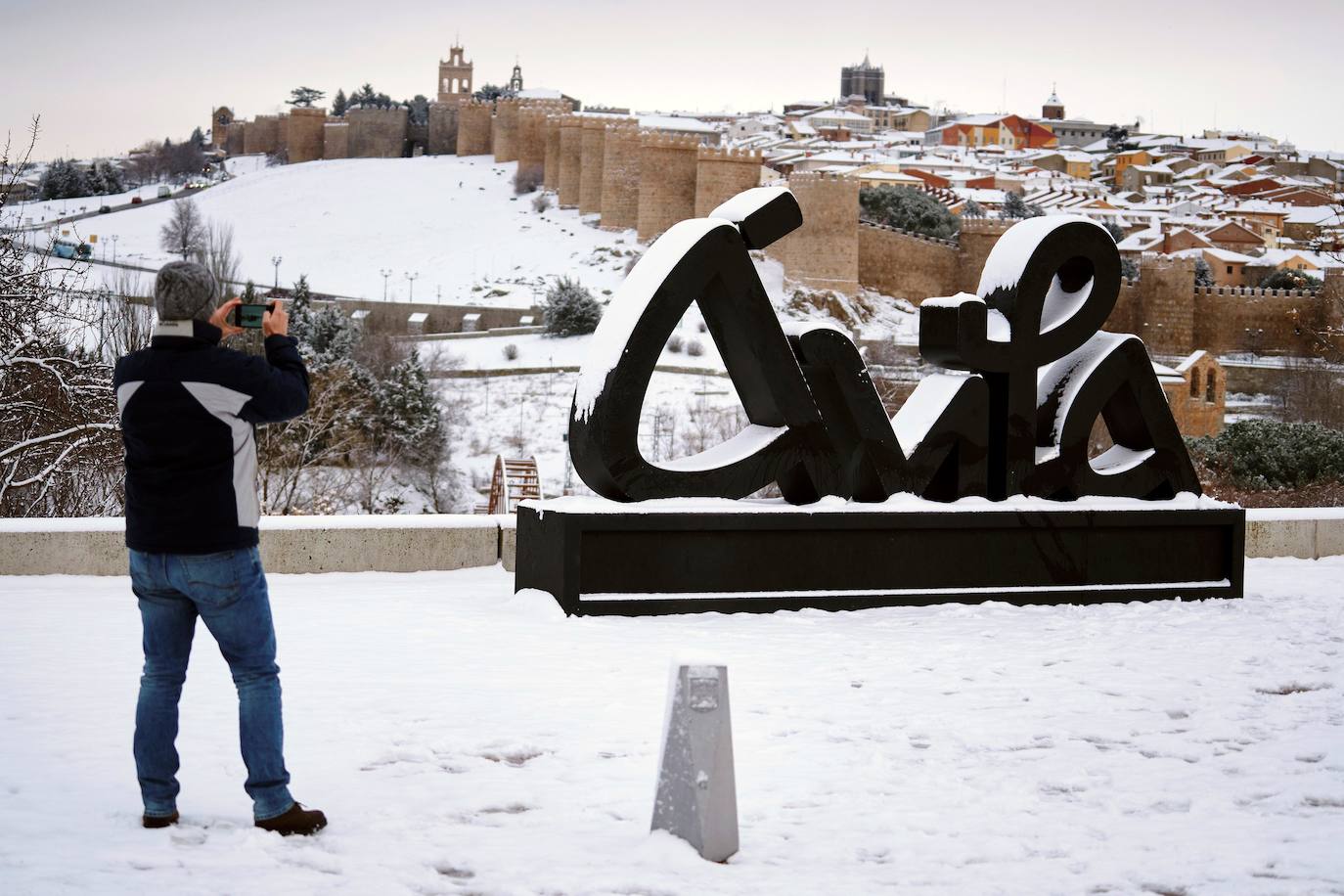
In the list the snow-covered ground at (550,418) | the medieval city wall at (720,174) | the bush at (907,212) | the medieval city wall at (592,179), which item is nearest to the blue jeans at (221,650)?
the snow-covered ground at (550,418)

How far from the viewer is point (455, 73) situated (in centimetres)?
10138

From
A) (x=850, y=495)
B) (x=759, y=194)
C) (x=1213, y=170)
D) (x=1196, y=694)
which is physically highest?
(x=1213, y=170)

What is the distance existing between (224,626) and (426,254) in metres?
54.5

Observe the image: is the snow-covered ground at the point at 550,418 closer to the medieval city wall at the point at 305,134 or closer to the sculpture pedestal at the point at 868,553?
the sculpture pedestal at the point at 868,553

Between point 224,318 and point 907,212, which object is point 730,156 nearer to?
point 907,212

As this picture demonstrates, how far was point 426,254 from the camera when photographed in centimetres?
5659

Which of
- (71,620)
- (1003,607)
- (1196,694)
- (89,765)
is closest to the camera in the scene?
(89,765)

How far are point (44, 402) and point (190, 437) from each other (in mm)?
11125

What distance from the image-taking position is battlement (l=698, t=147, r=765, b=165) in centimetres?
5341

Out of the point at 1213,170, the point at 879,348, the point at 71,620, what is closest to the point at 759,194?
the point at 71,620

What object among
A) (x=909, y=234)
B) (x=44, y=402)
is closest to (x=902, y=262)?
(x=909, y=234)

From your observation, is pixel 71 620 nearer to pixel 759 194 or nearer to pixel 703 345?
pixel 759 194

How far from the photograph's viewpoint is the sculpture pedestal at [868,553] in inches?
250

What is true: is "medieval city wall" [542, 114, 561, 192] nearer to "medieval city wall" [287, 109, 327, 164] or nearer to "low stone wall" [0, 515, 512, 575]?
"medieval city wall" [287, 109, 327, 164]
